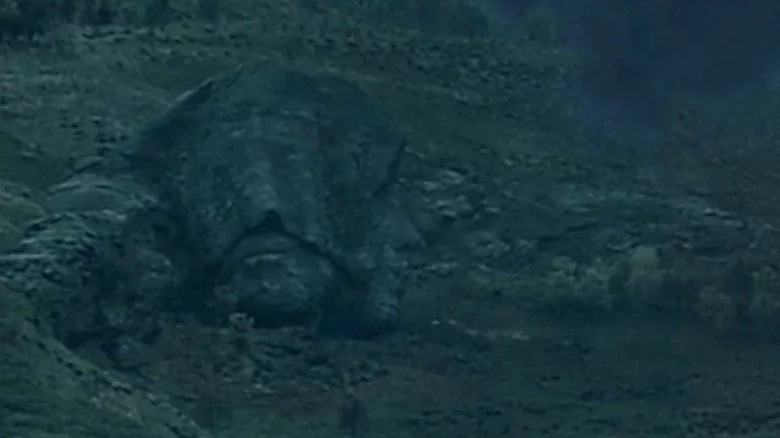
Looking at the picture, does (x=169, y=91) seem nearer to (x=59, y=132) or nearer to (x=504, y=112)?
(x=59, y=132)

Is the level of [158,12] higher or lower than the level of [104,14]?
higher

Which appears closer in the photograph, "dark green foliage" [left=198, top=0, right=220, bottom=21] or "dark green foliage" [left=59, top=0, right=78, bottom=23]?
"dark green foliage" [left=59, top=0, right=78, bottom=23]

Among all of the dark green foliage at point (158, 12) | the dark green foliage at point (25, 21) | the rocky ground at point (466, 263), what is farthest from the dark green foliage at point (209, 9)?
the dark green foliage at point (25, 21)

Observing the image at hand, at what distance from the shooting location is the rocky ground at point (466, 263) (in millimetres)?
35250

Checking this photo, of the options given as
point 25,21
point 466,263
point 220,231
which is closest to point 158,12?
point 25,21

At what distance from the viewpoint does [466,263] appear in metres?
42.1

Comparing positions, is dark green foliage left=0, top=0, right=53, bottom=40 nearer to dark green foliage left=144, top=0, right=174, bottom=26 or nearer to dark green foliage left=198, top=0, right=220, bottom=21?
dark green foliage left=144, top=0, right=174, bottom=26

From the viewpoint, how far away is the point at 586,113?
50.7 metres

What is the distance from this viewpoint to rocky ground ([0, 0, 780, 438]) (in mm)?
35250

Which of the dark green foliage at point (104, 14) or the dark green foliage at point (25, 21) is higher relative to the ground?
the dark green foliage at point (104, 14)

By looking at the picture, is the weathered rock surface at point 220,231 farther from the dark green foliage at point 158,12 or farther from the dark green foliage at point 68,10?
the dark green foliage at point 68,10

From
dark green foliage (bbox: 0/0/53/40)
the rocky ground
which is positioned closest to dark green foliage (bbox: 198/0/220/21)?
the rocky ground

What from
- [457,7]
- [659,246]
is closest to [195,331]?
[659,246]

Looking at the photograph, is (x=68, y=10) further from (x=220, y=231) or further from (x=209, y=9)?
(x=220, y=231)
